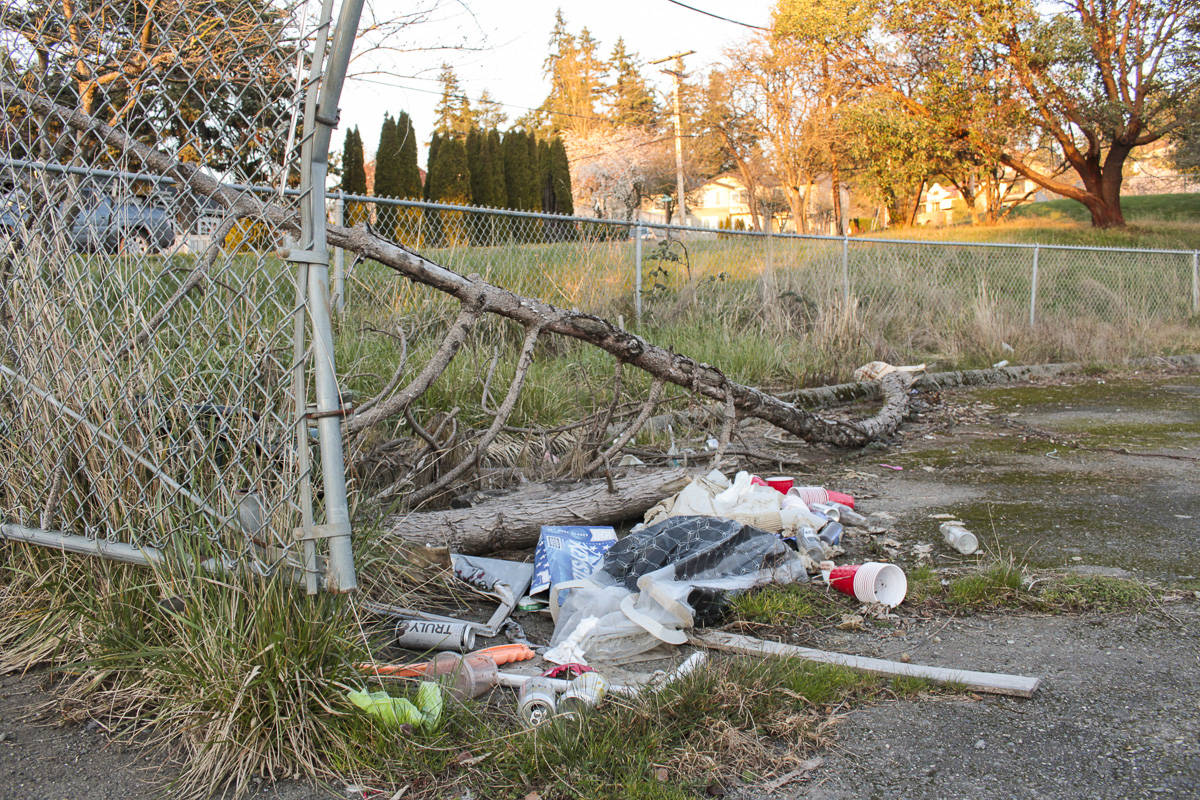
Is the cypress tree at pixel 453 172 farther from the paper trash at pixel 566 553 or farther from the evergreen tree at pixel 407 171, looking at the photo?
the paper trash at pixel 566 553

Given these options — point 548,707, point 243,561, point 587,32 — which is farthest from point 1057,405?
point 587,32

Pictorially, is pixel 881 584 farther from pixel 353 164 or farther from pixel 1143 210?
pixel 1143 210

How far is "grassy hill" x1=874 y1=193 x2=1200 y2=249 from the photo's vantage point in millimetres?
21469

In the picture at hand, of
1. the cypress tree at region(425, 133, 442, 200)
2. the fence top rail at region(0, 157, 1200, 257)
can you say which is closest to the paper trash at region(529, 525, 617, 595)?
the fence top rail at region(0, 157, 1200, 257)

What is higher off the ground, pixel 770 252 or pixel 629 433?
pixel 770 252

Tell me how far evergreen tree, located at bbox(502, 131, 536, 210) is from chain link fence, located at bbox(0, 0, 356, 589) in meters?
24.8

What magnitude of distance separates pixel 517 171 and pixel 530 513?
24.9m

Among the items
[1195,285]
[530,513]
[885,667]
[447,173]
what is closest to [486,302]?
[530,513]

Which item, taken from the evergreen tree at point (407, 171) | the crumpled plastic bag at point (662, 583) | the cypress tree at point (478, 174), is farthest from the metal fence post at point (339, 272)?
the cypress tree at point (478, 174)

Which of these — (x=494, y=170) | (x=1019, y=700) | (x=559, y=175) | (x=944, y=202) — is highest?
(x=944, y=202)

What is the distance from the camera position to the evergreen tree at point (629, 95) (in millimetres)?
45625

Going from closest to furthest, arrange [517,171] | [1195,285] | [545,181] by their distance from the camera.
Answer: [1195,285], [517,171], [545,181]

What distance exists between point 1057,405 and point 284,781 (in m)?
8.36

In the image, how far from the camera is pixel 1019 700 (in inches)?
92.8
